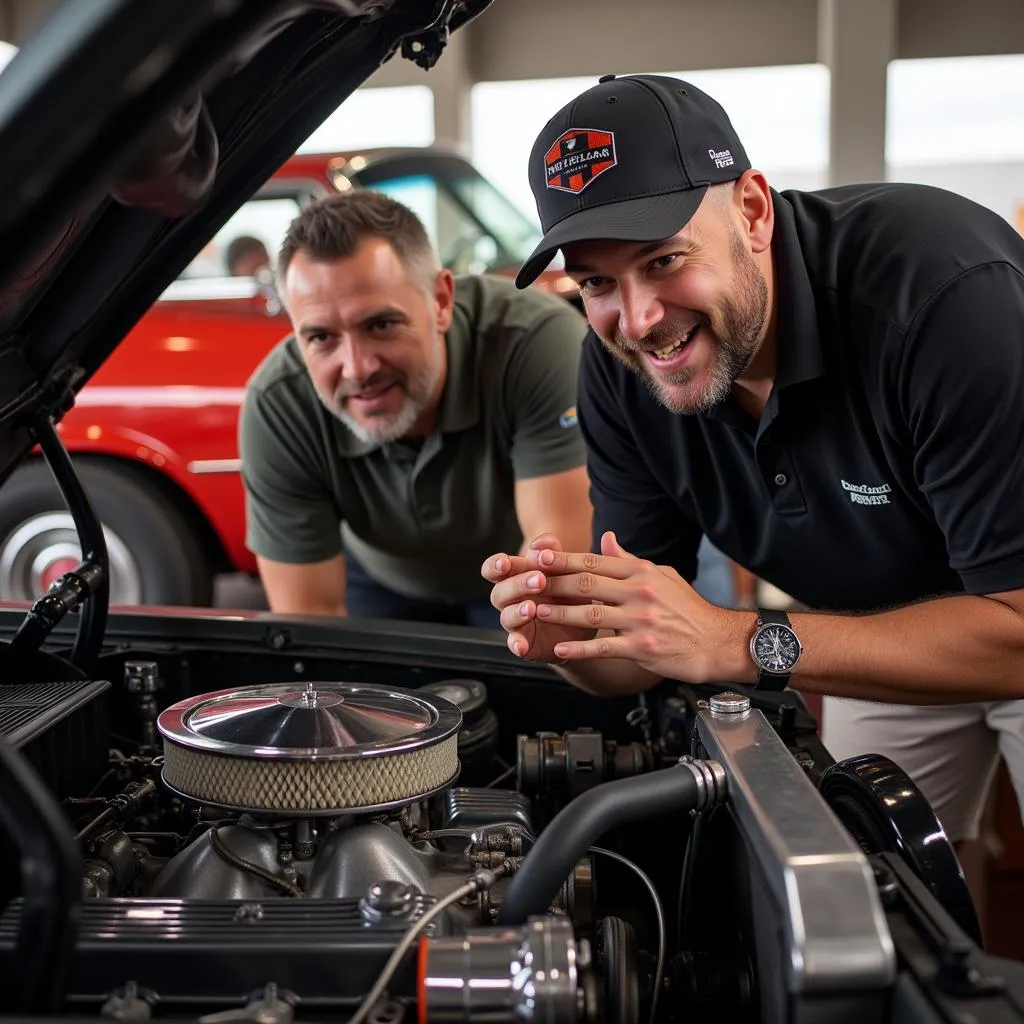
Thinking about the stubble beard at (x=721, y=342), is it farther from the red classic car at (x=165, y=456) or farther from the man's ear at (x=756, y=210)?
the red classic car at (x=165, y=456)

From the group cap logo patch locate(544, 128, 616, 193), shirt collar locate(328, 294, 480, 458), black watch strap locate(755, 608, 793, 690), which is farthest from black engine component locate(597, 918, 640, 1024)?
shirt collar locate(328, 294, 480, 458)

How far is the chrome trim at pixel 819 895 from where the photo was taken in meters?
0.76

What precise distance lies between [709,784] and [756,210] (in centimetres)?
89

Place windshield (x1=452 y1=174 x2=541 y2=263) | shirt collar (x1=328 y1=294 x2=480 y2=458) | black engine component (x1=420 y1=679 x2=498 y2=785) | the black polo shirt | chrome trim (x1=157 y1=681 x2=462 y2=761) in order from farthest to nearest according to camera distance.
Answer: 1. windshield (x1=452 y1=174 x2=541 y2=263)
2. shirt collar (x1=328 y1=294 x2=480 y2=458)
3. black engine component (x1=420 y1=679 x2=498 y2=785)
4. the black polo shirt
5. chrome trim (x1=157 y1=681 x2=462 y2=761)

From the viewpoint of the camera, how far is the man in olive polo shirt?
2.23m

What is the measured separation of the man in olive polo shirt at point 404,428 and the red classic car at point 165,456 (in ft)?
4.29

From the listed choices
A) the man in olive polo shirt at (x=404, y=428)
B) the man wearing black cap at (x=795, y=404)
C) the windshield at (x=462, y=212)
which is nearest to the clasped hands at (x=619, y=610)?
the man wearing black cap at (x=795, y=404)

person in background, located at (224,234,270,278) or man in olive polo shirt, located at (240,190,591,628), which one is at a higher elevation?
person in background, located at (224,234,270,278)

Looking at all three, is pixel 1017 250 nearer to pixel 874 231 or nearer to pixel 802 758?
pixel 874 231

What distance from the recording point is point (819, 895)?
78 centimetres

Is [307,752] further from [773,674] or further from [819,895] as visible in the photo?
[773,674]

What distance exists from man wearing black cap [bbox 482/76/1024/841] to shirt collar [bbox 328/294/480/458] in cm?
A: 68

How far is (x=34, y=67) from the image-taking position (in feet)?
2.53

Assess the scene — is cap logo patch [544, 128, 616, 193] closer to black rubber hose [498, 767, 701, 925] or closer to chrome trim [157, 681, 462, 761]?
chrome trim [157, 681, 462, 761]
